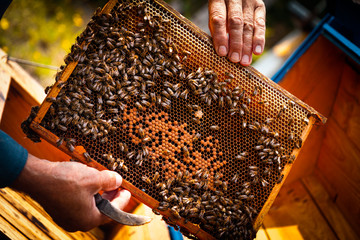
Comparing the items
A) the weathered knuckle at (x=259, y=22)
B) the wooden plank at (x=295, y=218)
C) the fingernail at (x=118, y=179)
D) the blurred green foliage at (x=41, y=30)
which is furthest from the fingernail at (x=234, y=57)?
the blurred green foliage at (x=41, y=30)

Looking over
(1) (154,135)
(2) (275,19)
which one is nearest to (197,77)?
(1) (154,135)

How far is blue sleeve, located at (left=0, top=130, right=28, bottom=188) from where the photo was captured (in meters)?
2.18

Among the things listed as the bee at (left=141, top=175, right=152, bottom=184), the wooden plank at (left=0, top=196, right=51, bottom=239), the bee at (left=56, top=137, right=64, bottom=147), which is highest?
the bee at (left=141, top=175, right=152, bottom=184)

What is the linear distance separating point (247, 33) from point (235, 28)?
0.22m

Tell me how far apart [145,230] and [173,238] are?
1.84ft

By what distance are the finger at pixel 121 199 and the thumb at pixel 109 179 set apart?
36cm

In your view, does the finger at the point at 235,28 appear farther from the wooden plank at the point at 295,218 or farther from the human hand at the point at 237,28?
the wooden plank at the point at 295,218

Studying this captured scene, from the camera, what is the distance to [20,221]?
301 cm

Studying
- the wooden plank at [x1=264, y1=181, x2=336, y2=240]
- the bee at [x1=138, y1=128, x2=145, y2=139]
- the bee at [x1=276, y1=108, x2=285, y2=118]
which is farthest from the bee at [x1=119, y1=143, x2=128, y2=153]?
the wooden plank at [x1=264, y1=181, x2=336, y2=240]

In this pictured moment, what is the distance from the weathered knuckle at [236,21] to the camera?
3291 millimetres

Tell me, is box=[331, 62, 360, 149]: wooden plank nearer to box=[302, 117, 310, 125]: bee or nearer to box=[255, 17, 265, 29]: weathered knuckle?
box=[302, 117, 310, 125]: bee

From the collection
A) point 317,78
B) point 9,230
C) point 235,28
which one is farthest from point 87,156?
point 317,78

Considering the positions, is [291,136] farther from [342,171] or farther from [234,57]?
[342,171]

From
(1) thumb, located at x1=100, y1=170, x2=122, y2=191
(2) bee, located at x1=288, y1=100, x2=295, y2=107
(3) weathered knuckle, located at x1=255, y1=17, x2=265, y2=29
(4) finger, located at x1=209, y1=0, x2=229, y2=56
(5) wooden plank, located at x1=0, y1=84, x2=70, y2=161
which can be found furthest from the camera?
(5) wooden plank, located at x1=0, y1=84, x2=70, y2=161
